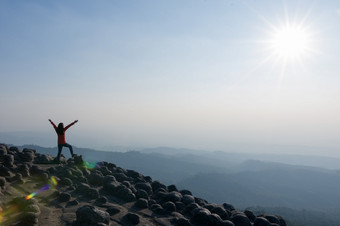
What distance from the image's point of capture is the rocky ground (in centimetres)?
1193

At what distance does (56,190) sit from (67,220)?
3.48 m

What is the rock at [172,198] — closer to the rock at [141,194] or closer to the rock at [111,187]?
the rock at [141,194]

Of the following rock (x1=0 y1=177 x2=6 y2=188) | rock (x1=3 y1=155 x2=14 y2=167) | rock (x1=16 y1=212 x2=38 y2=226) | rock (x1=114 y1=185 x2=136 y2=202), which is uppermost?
rock (x1=3 y1=155 x2=14 y2=167)

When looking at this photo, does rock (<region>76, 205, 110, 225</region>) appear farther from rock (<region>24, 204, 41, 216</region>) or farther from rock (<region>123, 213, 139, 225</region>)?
rock (<region>24, 204, 41, 216</region>)

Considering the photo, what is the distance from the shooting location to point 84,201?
14.8 metres

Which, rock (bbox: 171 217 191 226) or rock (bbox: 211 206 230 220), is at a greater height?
rock (bbox: 211 206 230 220)

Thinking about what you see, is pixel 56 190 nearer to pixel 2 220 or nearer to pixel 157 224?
pixel 2 220

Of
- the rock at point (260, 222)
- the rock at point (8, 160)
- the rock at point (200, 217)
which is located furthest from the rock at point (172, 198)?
the rock at point (8, 160)

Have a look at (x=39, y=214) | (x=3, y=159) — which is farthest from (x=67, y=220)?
(x=3, y=159)

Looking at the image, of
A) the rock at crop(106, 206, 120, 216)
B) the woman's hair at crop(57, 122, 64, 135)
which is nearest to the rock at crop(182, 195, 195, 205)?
the rock at crop(106, 206, 120, 216)

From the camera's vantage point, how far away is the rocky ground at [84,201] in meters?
11.9

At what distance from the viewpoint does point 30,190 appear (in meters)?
14.6

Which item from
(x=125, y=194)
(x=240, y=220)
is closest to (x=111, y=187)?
(x=125, y=194)

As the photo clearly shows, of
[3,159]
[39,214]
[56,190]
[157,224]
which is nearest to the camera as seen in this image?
[39,214]
